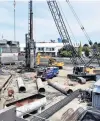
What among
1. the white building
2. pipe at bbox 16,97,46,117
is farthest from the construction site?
the white building

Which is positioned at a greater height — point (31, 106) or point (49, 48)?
point (49, 48)

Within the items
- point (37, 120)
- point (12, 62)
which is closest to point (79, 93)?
point (37, 120)

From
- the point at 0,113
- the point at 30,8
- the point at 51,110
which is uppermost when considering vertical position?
the point at 30,8

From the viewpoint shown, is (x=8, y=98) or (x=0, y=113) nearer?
(x=0, y=113)

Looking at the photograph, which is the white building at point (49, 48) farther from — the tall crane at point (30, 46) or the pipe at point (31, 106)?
the pipe at point (31, 106)

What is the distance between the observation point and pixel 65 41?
1909 inches

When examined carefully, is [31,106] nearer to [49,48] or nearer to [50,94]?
[50,94]

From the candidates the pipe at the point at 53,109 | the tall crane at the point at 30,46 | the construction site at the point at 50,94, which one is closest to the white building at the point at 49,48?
the construction site at the point at 50,94

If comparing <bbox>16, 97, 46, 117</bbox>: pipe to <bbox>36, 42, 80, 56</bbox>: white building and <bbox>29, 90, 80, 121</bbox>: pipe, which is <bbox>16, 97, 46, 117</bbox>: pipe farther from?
<bbox>36, 42, 80, 56</bbox>: white building

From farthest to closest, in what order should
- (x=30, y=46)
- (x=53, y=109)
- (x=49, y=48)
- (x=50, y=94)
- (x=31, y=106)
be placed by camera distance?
(x=49, y=48), (x=30, y=46), (x=50, y=94), (x=53, y=109), (x=31, y=106)

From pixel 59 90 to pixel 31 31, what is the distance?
78.6 ft

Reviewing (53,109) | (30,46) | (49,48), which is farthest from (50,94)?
(49,48)

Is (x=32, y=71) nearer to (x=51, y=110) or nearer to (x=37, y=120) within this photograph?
(x=51, y=110)

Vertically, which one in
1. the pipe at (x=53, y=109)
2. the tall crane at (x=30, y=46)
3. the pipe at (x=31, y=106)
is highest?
the tall crane at (x=30, y=46)
